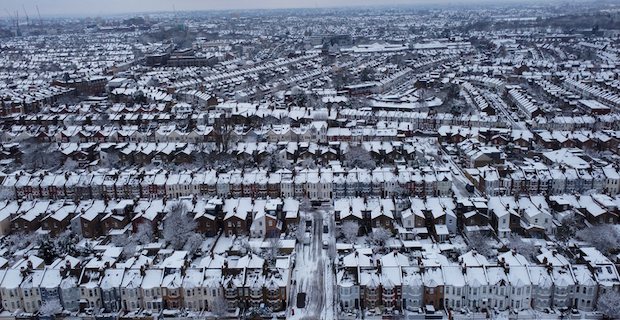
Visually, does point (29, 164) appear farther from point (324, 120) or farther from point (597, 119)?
point (597, 119)

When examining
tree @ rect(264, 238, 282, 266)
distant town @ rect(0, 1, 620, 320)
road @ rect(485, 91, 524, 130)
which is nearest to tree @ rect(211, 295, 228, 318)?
distant town @ rect(0, 1, 620, 320)

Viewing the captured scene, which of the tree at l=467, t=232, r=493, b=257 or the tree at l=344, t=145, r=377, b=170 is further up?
the tree at l=344, t=145, r=377, b=170

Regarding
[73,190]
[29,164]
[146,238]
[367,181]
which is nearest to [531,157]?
[367,181]

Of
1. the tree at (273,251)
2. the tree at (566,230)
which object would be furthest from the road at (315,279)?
the tree at (566,230)

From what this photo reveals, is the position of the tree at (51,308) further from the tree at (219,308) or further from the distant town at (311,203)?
the tree at (219,308)

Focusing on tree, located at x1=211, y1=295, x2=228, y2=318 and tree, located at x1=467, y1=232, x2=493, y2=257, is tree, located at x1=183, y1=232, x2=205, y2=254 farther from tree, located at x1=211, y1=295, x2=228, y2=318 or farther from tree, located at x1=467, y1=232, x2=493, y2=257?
tree, located at x1=467, y1=232, x2=493, y2=257

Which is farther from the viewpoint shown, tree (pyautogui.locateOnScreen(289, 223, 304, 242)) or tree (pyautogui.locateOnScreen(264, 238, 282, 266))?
tree (pyautogui.locateOnScreen(289, 223, 304, 242))
